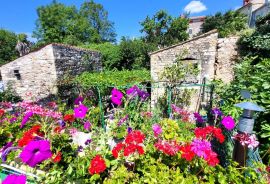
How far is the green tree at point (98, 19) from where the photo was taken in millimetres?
35719

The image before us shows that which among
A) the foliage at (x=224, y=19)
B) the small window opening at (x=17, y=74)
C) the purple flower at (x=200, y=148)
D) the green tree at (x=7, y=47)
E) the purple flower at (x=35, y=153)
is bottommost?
the purple flower at (x=200, y=148)

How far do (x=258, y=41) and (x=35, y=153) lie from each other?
7076 millimetres

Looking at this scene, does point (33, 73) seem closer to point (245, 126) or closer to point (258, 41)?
point (245, 126)

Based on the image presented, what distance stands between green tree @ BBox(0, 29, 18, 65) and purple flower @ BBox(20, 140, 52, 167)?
27.6 m

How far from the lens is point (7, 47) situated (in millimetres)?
25359

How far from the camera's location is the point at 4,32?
28.0 metres

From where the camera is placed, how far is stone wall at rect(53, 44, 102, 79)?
27.5 feet

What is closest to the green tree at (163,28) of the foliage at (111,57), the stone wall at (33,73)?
the foliage at (111,57)

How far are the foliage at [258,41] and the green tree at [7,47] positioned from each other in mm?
27033

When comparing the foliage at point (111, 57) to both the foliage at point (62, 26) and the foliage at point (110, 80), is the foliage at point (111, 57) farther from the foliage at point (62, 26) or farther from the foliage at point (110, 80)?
the foliage at point (62, 26)

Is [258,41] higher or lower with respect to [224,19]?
lower

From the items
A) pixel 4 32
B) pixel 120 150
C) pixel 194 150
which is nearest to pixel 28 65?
pixel 120 150

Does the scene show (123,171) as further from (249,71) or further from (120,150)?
(249,71)

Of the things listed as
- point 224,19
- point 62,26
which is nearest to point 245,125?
point 224,19
